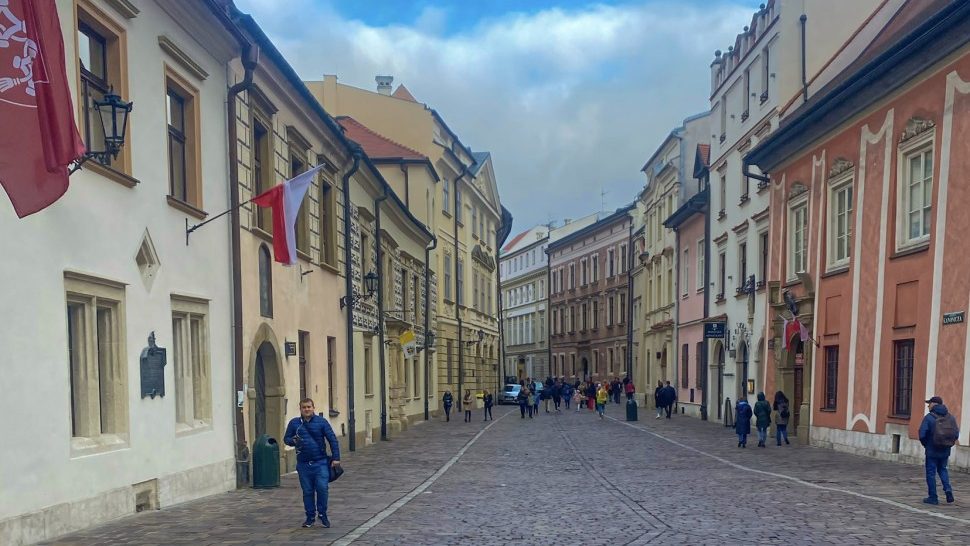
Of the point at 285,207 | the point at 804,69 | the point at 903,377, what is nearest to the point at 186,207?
the point at 285,207

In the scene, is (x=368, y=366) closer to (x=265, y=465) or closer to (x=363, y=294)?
(x=363, y=294)

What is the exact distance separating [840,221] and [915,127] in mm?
4370

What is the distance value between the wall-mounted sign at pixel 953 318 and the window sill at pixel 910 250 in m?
1.57

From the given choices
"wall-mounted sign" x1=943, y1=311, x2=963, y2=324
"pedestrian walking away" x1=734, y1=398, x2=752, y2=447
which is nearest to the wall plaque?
"wall-mounted sign" x1=943, y1=311, x2=963, y2=324

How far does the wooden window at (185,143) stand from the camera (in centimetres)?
1353

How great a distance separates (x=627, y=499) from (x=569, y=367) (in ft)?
209

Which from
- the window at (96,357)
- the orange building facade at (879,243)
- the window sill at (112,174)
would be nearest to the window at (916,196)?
the orange building facade at (879,243)

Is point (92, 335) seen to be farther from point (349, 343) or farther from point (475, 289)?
point (475, 289)

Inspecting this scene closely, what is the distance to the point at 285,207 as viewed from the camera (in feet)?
47.5

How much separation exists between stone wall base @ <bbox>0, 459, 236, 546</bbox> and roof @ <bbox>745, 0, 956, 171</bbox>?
47.5 feet

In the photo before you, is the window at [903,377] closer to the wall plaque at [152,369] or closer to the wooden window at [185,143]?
the wooden window at [185,143]

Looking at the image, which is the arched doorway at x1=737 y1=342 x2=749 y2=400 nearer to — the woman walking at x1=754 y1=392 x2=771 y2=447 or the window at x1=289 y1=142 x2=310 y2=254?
the woman walking at x1=754 y1=392 x2=771 y2=447

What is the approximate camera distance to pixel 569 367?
252 feet

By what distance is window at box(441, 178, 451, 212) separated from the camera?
148 ft
